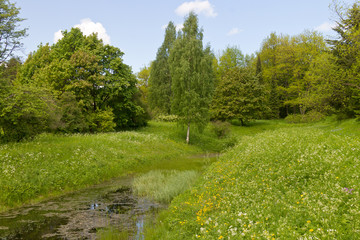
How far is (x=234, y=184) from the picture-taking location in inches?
444

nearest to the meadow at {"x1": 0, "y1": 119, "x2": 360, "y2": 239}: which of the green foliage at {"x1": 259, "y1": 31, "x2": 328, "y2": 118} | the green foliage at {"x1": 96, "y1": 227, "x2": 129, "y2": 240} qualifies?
the green foliage at {"x1": 96, "y1": 227, "x2": 129, "y2": 240}

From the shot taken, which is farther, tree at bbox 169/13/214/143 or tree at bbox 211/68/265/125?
tree at bbox 211/68/265/125

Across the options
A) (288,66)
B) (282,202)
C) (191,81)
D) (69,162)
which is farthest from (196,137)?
(288,66)

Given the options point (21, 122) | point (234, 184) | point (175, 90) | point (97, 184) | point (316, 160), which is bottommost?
point (97, 184)

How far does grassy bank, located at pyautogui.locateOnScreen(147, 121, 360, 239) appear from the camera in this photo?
6.11 meters

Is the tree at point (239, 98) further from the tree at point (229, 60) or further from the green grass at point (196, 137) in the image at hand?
the tree at point (229, 60)

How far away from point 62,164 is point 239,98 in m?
44.4

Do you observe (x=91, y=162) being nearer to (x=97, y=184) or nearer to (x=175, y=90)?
(x=97, y=184)

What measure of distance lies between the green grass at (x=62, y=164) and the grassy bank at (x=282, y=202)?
8.61 m

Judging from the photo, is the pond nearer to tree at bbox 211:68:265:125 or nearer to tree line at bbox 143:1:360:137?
tree line at bbox 143:1:360:137

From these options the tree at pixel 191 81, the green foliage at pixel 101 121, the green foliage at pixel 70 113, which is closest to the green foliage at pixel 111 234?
the green foliage at pixel 70 113

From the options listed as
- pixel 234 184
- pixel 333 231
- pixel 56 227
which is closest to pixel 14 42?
pixel 56 227

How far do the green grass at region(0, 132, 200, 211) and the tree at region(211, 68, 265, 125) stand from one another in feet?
96.4

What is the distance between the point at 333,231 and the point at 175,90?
110 ft
